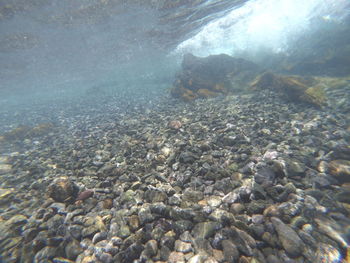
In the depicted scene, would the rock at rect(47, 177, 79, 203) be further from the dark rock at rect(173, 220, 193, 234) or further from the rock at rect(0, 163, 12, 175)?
the rock at rect(0, 163, 12, 175)

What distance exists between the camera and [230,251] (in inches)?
83.6

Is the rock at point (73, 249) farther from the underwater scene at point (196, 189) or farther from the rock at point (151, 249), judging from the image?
the rock at point (151, 249)

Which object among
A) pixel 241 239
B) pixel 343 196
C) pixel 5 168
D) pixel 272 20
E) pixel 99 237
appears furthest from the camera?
pixel 272 20

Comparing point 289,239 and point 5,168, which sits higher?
point 289,239

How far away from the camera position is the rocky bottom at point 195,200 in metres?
2.27

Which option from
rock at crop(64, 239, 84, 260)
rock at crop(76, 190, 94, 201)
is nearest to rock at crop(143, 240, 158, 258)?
rock at crop(64, 239, 84, 260)

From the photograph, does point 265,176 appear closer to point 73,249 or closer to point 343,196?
point 343,196

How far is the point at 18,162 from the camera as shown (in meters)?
6.55

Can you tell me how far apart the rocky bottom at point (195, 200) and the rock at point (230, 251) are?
14mm

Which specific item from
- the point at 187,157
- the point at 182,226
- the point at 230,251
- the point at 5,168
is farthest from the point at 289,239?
the point at 5,168

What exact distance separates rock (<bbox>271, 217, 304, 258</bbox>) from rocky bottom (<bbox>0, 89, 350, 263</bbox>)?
0.04 ft

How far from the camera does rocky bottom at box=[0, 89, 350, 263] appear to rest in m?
2.27

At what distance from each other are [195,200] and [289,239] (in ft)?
5.02

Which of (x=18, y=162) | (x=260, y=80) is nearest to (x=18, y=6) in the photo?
(x=18, y=162)
